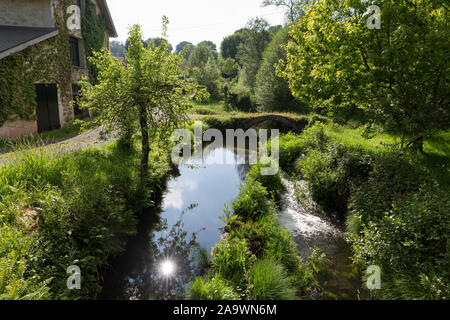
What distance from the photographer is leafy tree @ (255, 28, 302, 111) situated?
2511 cm

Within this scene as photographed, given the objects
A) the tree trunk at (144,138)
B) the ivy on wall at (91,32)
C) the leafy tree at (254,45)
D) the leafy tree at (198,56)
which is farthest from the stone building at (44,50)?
the leafy tree at (198,56)

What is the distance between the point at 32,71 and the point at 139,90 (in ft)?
31.6

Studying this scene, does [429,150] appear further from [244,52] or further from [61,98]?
[244,52]

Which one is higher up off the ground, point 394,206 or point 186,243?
point 394,206

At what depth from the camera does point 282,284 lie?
455 centimetres

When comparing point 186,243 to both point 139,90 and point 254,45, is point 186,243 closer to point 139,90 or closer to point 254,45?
point 139,90

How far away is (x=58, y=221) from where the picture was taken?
4836mm

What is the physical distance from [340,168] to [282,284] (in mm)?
4948

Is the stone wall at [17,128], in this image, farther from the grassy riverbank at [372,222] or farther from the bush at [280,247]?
the bush at [280,247]

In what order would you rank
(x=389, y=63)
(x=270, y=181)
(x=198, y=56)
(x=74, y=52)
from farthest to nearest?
(x=198, y=56) < (x=74, y=52) < (x=270, y=181) < (x=389, y=63)

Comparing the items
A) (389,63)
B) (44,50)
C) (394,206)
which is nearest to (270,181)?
(394,206)

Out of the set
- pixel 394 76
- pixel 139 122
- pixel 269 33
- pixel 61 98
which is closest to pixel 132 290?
pixel 139 122

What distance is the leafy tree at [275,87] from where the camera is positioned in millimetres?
25108

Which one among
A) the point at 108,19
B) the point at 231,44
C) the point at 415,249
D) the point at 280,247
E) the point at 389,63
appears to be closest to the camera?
the point at 415,249
